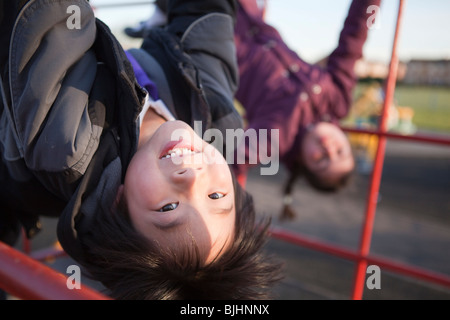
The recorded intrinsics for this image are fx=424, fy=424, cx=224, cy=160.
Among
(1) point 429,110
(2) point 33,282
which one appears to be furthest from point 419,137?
(1) point 429,110

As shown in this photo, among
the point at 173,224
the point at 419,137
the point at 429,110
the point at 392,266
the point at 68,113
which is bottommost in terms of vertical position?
the point at 429,110

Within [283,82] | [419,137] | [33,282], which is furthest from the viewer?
[283,82]

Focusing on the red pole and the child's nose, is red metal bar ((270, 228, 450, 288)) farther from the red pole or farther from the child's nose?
the child's nose

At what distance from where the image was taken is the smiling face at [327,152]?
5.85 ft

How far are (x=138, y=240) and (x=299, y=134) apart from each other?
118 centimetres

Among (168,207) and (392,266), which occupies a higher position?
(168,207)

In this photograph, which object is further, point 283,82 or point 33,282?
point 283,82

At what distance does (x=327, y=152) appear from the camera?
1.82m

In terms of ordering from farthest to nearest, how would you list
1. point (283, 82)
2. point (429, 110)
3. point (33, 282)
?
point (429, 110) < point (283, 82) < point (33, 282)

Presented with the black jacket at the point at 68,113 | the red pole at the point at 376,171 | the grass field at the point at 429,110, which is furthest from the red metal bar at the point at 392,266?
the grass field at the point at 429,110

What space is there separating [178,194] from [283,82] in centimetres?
114

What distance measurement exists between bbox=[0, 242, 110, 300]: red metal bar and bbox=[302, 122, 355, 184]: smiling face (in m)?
1.40

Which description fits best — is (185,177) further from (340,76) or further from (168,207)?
(340,76)

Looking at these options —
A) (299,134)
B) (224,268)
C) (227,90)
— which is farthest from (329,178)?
(224,268)
